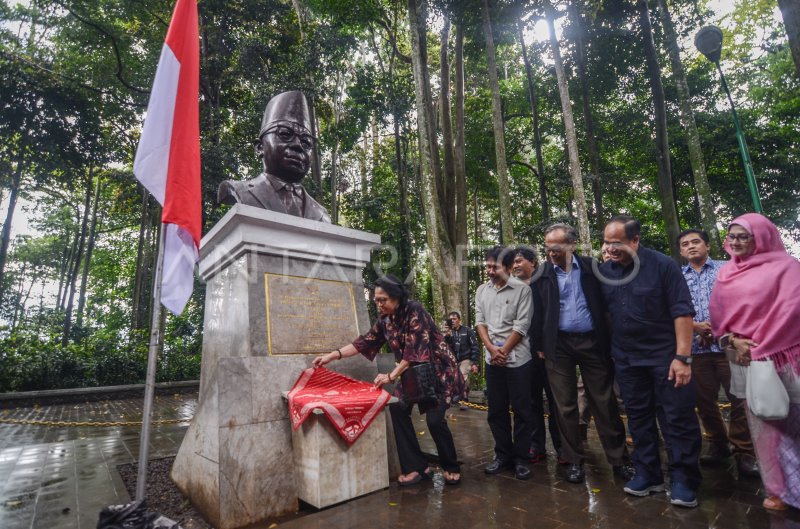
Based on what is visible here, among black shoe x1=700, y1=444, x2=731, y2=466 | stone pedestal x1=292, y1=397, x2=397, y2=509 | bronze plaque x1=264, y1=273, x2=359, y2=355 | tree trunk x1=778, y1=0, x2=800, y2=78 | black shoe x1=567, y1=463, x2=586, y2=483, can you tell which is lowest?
black shoe x1=700, y1=444, x2=731, y2=466

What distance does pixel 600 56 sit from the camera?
11828 mm

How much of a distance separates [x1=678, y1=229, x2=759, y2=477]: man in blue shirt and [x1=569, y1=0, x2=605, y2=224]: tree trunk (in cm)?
778

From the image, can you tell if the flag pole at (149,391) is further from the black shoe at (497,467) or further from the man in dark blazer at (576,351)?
the man in dark blazer at (576,351)

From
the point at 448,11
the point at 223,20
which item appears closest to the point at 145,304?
the point at 223,20

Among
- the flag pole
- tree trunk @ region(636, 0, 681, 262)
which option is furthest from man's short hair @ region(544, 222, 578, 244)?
tree trunk @ region(636, 0, 681, 262)

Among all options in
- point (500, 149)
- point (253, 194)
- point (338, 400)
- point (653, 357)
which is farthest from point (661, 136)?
point (338, 400)

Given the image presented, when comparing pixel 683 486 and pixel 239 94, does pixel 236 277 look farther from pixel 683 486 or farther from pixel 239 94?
pixel 239 94

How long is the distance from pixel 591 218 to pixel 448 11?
26.8ft

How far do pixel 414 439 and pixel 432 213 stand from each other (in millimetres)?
6479

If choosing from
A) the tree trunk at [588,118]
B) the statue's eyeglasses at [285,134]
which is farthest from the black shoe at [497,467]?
the tree trunk at [588,118]

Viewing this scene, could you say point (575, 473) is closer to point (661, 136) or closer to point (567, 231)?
point (567, 231)

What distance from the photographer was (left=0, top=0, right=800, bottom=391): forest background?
9.78 metres

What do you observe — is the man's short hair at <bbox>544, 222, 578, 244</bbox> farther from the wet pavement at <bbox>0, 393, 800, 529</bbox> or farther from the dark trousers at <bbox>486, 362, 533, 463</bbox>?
the wet pavement at <bbox>0, 393, 800, 529</bbox>

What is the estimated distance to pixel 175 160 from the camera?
2773 mm
